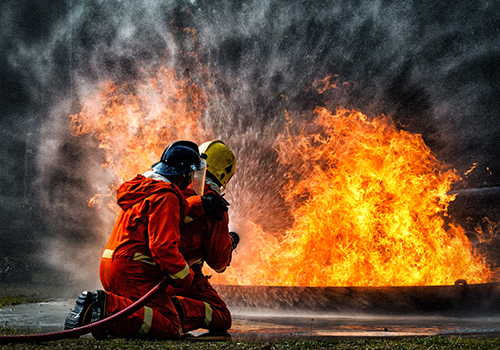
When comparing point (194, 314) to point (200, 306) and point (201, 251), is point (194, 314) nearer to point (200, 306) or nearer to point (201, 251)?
point (200, 306)

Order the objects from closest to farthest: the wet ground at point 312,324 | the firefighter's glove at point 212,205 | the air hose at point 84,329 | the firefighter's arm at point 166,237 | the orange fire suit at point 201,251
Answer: the air hose at point 84,329
the firefighter's arm at point 166,237
the firefighter's glove at point 212,205
the orange fire suit at point 201,251
the wet ground at point 312,324

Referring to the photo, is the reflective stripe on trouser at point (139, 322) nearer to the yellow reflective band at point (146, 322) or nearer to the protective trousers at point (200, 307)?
the yellow reflective band at point (146, 322)

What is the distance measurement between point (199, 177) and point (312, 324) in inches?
84.5

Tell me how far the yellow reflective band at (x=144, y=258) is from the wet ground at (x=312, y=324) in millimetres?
970

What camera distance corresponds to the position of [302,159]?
29.0 feet

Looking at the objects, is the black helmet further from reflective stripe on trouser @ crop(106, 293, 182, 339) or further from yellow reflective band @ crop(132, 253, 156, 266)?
reflective stripe on trouser @ crop(106, 293, 182, 339)

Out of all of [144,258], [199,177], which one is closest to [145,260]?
[144,258]

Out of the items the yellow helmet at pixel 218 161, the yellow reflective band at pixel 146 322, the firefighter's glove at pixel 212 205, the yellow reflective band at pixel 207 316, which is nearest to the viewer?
the yellow reflective band at pixel 146 322

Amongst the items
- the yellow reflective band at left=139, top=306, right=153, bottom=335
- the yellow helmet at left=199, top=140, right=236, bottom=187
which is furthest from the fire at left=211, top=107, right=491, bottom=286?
the yellow reflective band at left=139, top=306, right=153, bottom=335

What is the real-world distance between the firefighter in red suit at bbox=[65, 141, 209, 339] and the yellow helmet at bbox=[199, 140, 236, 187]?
1.90ft

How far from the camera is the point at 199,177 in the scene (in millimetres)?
3752

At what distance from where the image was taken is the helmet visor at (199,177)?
3690mm

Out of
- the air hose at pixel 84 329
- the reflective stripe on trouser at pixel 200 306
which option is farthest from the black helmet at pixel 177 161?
the reflective stripe on trouser at pixel 200 306

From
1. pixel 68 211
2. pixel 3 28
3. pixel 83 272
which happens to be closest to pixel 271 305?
pixel 83 272
